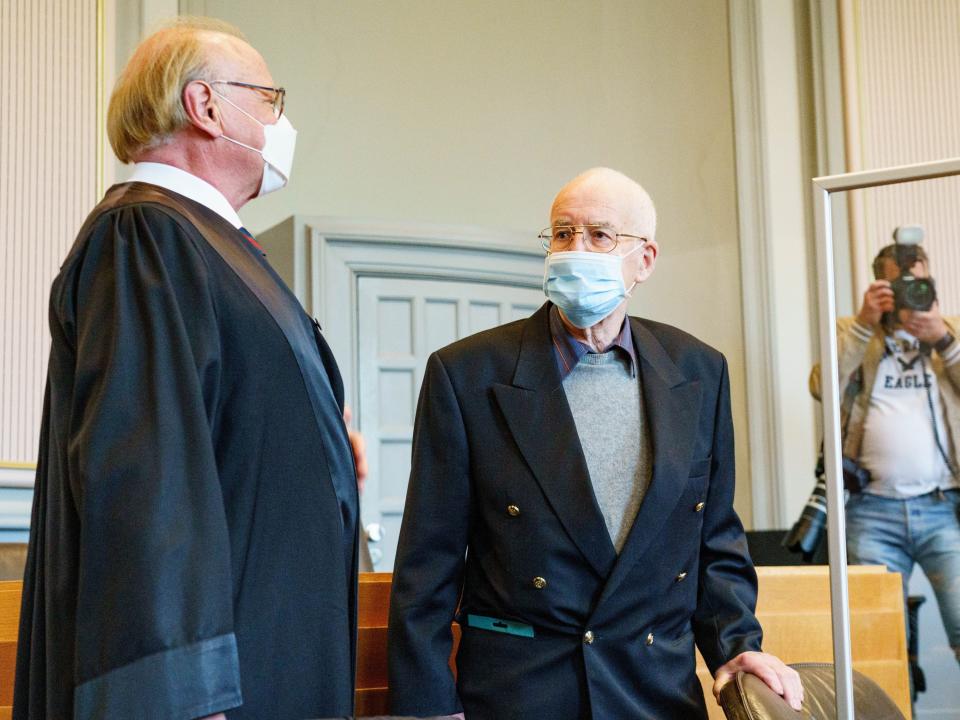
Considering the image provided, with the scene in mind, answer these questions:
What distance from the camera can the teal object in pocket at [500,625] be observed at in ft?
6.51

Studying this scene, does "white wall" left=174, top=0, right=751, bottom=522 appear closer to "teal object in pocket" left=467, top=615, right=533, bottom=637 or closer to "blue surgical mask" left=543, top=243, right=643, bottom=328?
"blue surgical mask" left=543, top=243, right=643, bottom=328

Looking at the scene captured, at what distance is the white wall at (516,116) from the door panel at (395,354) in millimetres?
355

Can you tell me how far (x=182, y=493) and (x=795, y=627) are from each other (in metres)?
1.50

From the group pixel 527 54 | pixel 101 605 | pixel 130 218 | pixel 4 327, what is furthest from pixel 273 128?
pixel 527 54

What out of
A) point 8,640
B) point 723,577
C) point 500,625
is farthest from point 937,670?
point 8,640

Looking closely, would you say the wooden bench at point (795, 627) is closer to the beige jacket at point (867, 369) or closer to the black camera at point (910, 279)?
the beige jacket at point (867, 369)

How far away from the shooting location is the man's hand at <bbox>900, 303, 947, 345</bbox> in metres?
1.59

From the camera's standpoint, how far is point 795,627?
2492mm

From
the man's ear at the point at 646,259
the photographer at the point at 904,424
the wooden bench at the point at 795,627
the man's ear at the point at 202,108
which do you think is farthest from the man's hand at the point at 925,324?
the man's ear at the point at 202,108

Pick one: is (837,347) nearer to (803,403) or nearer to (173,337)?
(173,337)

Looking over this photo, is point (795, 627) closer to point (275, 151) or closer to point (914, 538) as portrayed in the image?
point (914, 538)

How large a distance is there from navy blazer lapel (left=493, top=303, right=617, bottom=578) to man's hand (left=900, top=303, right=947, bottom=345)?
1.99ft

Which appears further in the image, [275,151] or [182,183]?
[275,151]

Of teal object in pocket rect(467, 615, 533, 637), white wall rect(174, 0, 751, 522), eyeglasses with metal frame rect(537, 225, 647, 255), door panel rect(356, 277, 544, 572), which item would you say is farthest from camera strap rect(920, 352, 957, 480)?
white wall rect(174, 0, 751, 522)
